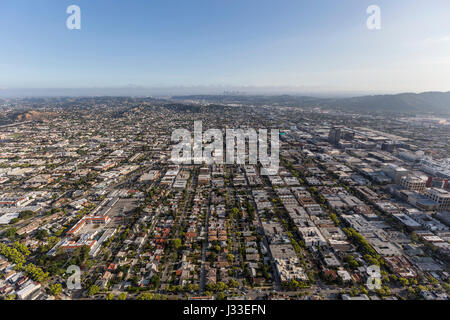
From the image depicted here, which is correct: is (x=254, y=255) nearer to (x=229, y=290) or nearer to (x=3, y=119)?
(x=229, y=290)

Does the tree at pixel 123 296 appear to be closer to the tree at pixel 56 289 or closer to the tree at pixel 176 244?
the tree at pixel 56 289

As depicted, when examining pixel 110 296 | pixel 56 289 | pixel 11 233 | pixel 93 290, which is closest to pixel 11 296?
pixel 56 289

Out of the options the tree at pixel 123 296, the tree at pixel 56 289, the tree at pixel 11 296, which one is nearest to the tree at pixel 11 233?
the tree at pixel 11 296

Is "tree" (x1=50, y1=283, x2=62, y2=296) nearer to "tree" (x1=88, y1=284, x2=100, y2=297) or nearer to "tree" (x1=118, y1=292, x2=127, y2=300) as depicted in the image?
"tree" (x1=88, y1=284, x2=100, y2=297)

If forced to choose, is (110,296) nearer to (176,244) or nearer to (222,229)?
(176,244)
